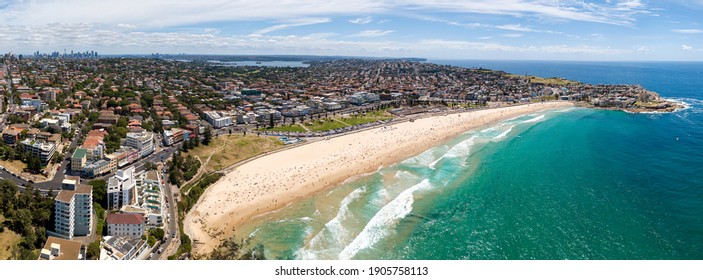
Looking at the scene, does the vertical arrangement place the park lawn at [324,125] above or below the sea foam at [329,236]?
above

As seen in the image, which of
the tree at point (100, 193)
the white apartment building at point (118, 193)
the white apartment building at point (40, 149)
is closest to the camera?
the tree at point (100, 193)

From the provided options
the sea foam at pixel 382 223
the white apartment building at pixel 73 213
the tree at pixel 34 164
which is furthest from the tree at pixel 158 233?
the tree at pixel 34 164

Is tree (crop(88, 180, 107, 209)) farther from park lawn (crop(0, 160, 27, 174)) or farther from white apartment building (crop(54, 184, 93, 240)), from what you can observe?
park lawn (crop(0, 160, 27, 174))

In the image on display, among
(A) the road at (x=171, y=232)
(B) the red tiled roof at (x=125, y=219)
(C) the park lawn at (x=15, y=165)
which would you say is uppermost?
(C) the park lawn at (x=15, y=165)

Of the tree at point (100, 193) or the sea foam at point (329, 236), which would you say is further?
the tree at point (100, 193)

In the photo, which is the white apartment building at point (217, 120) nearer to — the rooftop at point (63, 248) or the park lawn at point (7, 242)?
the park lawn at point (7, 242)

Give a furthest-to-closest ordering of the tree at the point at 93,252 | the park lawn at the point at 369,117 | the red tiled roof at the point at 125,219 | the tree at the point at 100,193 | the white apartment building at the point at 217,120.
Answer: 1. the park lawn at the point at 369,117
2. the white apartment building at the point at 217,120
3. the tree at the point at 100,193
4. the red tiled roof at the point at 125,219
5. the tree at the point at 93,252

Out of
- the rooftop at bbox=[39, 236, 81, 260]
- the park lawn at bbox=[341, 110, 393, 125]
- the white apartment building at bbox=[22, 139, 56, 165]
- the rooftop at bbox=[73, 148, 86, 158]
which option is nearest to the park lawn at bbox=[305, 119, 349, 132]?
the park lawn at bbox=[341, 110, 393, 125]

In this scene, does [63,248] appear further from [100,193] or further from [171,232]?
[100,193]
